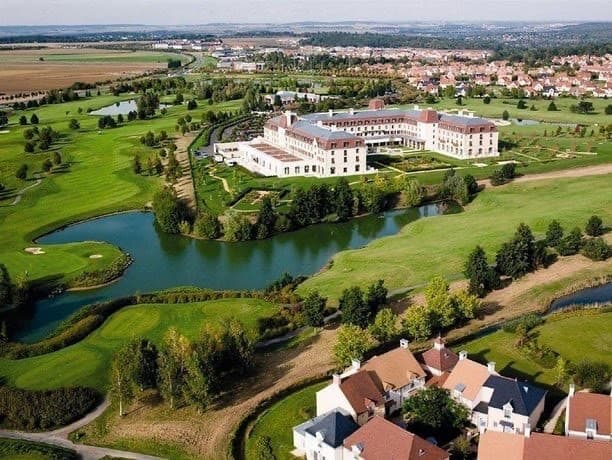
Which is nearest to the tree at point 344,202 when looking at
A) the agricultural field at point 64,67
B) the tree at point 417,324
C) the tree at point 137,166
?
the tree at point 417,324

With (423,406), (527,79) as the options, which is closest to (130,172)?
(423,406)

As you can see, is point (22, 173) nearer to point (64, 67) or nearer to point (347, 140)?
point (347, 140)

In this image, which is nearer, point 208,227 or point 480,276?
point 480,276

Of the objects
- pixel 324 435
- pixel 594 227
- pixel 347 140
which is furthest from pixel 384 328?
pixel 347 140

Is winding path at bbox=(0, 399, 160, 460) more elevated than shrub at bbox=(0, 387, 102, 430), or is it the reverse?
shrub at bbox=(0, 387, 102, 430)

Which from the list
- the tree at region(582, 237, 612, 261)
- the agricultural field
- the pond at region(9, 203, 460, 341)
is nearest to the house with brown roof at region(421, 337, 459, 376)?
the pond at region(9, 203, 460, 341)

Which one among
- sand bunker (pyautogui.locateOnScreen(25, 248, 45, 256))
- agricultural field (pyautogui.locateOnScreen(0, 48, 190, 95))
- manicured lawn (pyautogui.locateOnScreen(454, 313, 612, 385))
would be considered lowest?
manicured lawn (pyautogui.locateOnScreen(454, 313, 612, 385))

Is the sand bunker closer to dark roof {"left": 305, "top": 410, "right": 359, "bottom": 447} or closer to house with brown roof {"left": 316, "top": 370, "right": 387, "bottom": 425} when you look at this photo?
house with brown roof {"left": 316, "top": 370, "right": 387, "bottom": 425}
